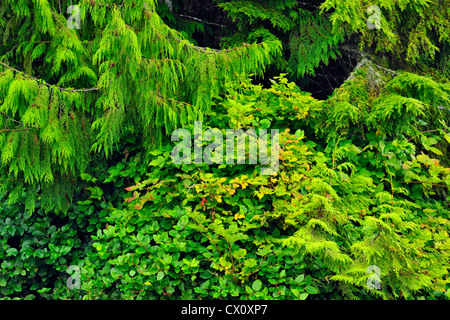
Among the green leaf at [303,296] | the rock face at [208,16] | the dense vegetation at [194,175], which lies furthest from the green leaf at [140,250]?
the rock face at [208,16]

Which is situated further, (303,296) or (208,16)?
(208,16)

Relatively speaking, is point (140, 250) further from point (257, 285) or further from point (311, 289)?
point (311, 289)

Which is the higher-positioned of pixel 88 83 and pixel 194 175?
pixel 88 83

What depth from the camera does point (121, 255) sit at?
3275 millimetres

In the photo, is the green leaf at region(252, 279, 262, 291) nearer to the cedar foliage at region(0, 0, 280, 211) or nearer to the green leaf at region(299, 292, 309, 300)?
the green leaf at region(299, 292, 309, 300)

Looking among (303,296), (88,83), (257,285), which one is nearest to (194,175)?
(257,285)

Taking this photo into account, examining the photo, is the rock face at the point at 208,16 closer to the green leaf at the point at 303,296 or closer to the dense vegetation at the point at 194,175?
the dense vegetation at the point at 194,175

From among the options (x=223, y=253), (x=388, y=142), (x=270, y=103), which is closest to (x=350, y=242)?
(x=223, y=253)

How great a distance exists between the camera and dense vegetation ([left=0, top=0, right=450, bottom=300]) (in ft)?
9.92

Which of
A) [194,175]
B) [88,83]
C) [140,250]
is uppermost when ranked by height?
[88,83]

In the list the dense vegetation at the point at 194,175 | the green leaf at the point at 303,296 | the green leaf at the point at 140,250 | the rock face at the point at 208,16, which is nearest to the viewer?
the green leaf at the point at 303,296

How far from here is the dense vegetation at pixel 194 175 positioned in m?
3.02

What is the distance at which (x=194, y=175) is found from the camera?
3.36m

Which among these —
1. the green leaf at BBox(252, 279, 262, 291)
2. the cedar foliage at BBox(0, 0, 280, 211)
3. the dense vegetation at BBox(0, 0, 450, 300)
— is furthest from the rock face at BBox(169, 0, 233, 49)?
the green leaf at BBox(252, 279, 262, 291)
